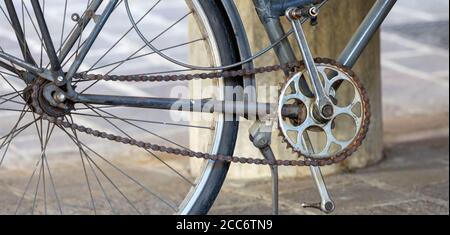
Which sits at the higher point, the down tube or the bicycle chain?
the down tube

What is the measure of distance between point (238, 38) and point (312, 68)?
0.88 feet

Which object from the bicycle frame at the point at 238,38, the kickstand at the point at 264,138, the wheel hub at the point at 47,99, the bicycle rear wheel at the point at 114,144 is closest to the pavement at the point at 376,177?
the bicycle rear wheel at the point at 114,144

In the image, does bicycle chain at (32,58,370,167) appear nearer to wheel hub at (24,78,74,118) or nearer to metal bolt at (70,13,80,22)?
wheel hub at (24,78,74,118)

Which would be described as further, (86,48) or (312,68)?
(312,68)

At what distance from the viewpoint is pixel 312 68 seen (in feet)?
11.6

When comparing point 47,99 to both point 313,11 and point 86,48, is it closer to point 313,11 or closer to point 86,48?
point 86,48

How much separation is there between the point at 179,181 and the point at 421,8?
487cm

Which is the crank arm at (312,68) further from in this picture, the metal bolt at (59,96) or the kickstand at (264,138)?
the metal bolt at (59,96)

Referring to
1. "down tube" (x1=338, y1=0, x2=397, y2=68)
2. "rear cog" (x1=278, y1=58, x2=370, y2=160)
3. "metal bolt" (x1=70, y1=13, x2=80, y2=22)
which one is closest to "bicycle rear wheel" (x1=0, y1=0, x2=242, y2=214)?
"metal bolt" (x1=70, y1=13, x2=80, y2=22)

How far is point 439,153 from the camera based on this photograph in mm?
5859

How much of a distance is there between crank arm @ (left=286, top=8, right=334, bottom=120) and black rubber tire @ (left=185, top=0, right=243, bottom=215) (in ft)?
0.69

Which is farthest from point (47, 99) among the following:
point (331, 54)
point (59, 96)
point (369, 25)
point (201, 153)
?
point (331, 54)

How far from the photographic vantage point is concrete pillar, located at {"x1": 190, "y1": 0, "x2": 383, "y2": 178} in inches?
201

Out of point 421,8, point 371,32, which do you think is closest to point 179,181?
point 371,32
